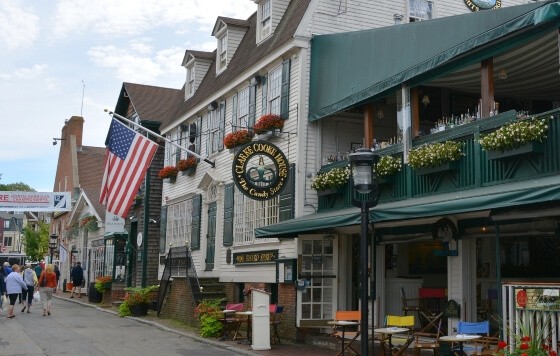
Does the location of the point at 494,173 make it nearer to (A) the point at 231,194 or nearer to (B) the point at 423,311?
(B) the point at 423,311

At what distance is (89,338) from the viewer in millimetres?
16391

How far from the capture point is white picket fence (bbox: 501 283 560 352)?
9438 mm

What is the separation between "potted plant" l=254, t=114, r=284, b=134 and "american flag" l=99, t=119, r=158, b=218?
4147mm

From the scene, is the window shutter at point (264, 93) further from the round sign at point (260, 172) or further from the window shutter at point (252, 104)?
the round sign at point (260, 172)

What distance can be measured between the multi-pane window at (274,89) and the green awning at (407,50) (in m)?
1.32

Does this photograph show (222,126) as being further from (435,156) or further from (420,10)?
(435,156)

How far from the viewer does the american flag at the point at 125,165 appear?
2102 centimetres

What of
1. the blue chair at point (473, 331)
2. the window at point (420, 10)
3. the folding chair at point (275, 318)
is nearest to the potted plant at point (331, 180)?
the folding chair at point (275, 318)

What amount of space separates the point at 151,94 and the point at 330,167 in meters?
17.2

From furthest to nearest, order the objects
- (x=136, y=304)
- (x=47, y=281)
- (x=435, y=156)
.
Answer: (x=136, y=304) < (x=47, y=281) < (x=435, y=156)

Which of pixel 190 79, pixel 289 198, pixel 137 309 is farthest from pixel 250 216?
pixel 190 79

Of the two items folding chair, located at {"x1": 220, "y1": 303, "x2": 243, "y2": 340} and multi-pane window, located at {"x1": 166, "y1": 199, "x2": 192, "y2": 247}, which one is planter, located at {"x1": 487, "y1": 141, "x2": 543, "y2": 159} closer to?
folding chair, located at {"x1": 220, "y1": 303, "x2": 243, "y2": 340}

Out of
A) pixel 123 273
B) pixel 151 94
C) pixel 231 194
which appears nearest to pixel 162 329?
pixel 231 194

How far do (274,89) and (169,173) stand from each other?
845cm
